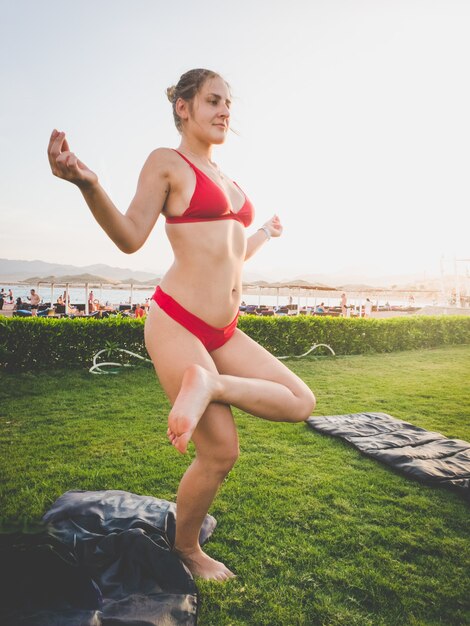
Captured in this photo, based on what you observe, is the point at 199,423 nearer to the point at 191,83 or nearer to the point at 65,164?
the point at 65,164

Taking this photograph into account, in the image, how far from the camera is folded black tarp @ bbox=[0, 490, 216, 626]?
4.79 feet

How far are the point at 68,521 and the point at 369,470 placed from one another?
2613mm

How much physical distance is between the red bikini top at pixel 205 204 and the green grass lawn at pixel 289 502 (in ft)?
6.02

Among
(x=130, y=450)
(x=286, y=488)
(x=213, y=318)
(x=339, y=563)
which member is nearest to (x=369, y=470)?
(x=286, y=488)

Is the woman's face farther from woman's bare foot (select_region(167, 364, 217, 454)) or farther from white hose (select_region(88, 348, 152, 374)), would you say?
white hose (select_region(88, 348, 152, 374))

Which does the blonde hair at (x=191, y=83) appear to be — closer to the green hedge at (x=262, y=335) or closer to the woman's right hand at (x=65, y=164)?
the woman's right hand at (x=65, y=164)

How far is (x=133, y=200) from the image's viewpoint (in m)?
1.57

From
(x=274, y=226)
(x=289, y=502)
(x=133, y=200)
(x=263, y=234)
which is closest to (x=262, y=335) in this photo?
(x=289, y=502)

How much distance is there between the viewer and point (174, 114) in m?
1.95

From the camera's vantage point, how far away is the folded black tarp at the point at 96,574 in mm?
1460

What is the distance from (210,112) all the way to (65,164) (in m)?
0.85

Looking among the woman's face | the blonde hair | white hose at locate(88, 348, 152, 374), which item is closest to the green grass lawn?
white hose at locate(88, 348, 152, 374)

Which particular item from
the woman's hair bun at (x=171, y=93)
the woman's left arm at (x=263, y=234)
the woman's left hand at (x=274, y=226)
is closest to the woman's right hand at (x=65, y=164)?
the woman's hair bun at (x=171, y=93)

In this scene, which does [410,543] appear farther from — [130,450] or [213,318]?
[130,450]
